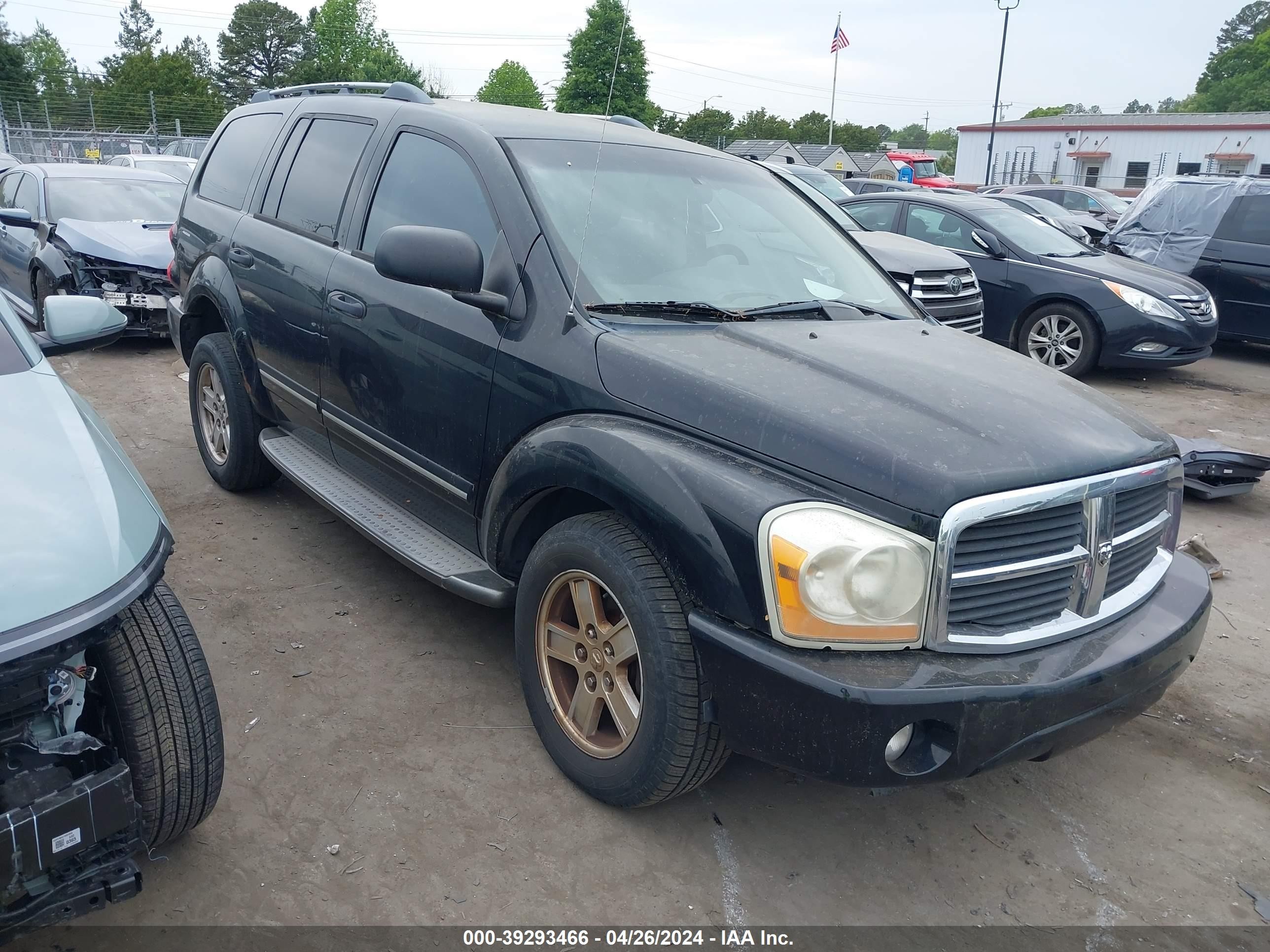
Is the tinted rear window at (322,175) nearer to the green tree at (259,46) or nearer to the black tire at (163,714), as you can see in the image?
the black tire at (163,714)

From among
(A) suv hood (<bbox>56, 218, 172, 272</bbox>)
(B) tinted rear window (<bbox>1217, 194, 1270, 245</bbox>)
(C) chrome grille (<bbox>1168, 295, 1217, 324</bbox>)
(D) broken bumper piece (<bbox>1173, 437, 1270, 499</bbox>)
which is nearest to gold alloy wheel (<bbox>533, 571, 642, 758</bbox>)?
(D) broken bumper piece (<bbox>1173, 437, 1270, 499</bbox>)

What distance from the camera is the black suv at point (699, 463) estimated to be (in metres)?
2.20

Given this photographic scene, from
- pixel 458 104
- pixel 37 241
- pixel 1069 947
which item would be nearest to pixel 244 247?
pixel 458 104

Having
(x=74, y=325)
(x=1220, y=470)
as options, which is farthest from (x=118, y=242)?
(x=1220, y=470)

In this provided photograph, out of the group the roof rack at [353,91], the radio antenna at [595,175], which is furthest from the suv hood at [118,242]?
the radio antenna at [595,175]

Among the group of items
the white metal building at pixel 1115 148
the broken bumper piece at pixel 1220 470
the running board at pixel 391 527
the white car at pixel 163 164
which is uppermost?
the white metal building at pixel 1115 148

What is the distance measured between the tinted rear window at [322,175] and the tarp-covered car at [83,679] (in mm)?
1678

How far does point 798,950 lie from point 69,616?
184 cm

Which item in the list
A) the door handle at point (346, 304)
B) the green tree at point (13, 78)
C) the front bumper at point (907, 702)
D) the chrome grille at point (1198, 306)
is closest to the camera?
the front bumper at point (907, 702)

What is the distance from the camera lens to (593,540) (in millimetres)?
2596

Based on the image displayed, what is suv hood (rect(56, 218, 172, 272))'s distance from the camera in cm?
841

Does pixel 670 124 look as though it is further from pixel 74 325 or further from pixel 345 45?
pixel 345 45

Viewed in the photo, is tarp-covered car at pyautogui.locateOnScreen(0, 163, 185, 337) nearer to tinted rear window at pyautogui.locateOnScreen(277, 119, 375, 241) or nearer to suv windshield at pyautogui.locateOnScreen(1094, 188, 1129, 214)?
tinted rear window at pyautogui.locateOnScreen(277, 119, 375, 241)

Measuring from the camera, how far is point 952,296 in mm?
7934
